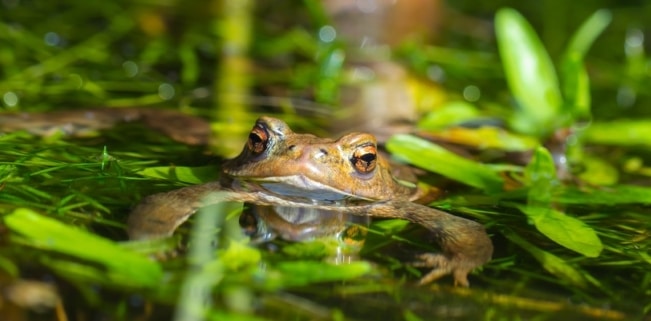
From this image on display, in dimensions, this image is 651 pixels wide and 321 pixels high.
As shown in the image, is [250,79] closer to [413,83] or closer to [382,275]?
[413,83]

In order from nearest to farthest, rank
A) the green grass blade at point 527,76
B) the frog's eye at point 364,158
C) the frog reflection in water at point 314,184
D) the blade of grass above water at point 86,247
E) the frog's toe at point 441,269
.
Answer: the blade of grass above water at point 86,247 → the frog's toe at point 441,269 → the frog reflection in water at point 314,184 → the frog's eye at point 364,158 → the green grass blade at point 527,76

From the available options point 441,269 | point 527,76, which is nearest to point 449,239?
point 441,269

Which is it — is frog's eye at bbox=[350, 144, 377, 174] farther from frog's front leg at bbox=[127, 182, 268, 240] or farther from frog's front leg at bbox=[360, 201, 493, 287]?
frog's front leg at bbox=[127, 182, 268, 240]

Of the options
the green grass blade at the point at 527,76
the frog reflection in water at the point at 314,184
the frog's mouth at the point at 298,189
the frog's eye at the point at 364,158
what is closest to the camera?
the frog reflection in water at the point at 314,184

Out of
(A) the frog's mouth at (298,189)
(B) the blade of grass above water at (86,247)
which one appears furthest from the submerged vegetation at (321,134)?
(A) the frog's mouth at (298,189)

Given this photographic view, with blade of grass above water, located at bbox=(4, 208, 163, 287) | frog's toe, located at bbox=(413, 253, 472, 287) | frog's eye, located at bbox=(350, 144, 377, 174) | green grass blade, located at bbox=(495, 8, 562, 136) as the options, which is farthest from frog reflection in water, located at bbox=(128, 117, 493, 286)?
green grass blade, located at bbox=(495, 8, 562, 136)

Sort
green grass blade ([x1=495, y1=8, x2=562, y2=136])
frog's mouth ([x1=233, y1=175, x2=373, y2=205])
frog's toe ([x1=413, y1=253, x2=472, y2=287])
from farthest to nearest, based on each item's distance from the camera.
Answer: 1. green grass blade ([x1=495, y1=8, x2=562, y2=136])
2. frog's mouth ([x1=233, y1=175, x2=373, y2=205])
3. frog's toe ([x1=413, y1=253, x2=472, y2=287])

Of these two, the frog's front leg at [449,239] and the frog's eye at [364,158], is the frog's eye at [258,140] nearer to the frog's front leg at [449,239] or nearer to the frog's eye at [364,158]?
the frog's eye at [364,158]
